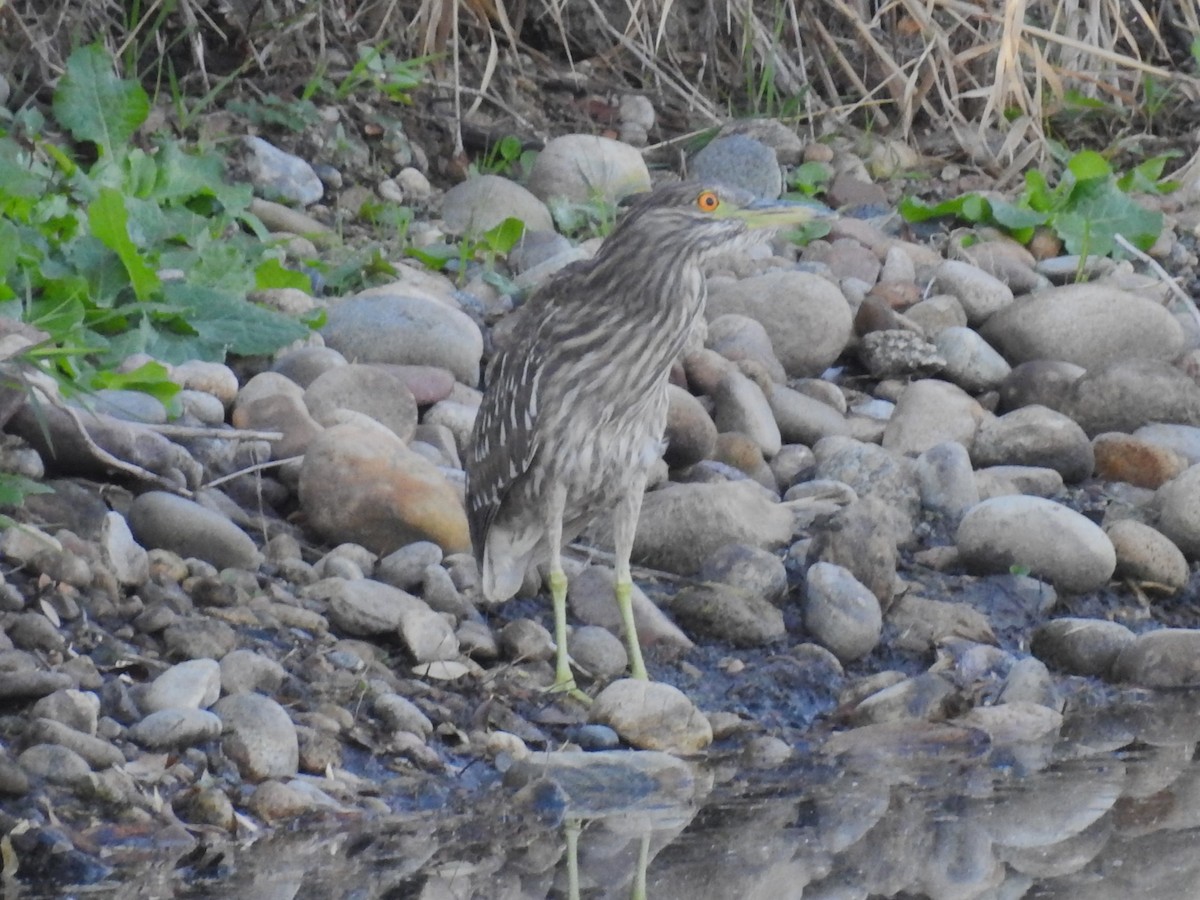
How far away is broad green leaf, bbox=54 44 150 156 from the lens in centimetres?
743

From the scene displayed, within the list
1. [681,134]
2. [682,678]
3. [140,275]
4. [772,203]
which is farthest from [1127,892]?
[681,134]

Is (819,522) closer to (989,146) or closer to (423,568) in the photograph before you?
(423,568)

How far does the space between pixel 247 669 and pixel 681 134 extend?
19.3 feet

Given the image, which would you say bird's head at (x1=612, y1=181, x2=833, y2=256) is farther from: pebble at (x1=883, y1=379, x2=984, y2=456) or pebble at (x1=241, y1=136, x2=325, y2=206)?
pebble at (x1=241, y1=136, x2=325, y2=206)

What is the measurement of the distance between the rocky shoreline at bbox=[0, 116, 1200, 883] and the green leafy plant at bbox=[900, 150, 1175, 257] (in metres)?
0.67

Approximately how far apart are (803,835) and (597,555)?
215cm

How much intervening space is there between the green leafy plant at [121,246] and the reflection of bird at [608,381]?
97 cm

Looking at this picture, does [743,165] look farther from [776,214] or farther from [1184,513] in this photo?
[776,214]

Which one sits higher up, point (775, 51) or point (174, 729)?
point (174, 729)

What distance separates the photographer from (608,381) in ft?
16.8

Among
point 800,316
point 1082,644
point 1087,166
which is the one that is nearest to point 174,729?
point 1082,644

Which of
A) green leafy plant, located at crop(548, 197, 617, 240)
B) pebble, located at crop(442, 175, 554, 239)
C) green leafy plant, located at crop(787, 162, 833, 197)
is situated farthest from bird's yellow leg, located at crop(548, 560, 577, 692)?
green leafy plant, located at crop(787, 162, 833, 197)

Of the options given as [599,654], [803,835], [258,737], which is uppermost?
[258,737]

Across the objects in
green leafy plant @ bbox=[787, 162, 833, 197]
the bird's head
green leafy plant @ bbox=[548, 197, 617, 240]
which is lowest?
green leafy plant @ bbox=[787, 162, 833, 197]
